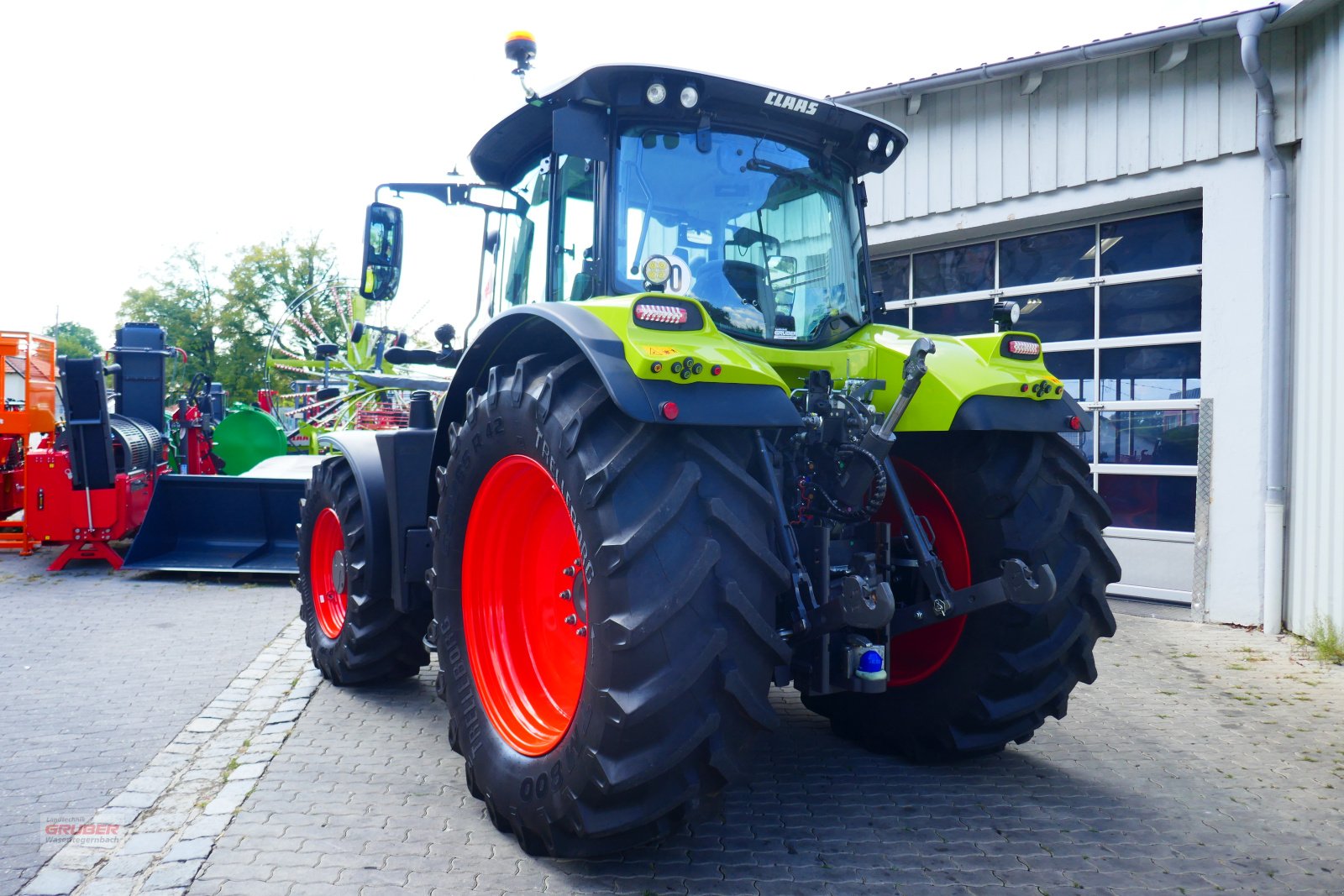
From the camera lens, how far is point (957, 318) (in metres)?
8.80

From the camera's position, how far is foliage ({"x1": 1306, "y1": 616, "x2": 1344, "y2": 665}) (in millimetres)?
5820

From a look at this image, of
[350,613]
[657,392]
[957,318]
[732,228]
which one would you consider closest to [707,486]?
[657,392]

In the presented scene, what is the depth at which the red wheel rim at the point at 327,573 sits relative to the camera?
17.9 feet

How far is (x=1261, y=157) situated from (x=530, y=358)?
18.7 feet

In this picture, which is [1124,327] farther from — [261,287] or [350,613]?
[261,287]

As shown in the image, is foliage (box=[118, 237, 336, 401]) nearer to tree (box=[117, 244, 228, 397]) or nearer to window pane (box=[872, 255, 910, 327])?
tree (box=[117, 244, 228, 397])

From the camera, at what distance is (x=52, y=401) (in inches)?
393

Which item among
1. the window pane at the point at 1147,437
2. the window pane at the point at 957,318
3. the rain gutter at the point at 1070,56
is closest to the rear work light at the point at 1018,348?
the rain gutter at the point at 1070,56

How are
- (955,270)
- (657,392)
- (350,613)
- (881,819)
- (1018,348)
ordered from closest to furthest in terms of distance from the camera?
1. (657,392)
2. (881,819)
3. (1018,348)
4. (350,613)
5. (955,270)

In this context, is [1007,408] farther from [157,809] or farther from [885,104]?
[885,104]

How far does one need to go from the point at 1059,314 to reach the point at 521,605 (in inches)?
234

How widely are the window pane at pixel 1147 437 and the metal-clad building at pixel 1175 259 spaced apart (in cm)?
1

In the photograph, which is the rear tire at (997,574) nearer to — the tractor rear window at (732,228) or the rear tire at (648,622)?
the tractor rear window at (732,228)

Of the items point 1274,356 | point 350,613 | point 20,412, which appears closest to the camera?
point 350,613
